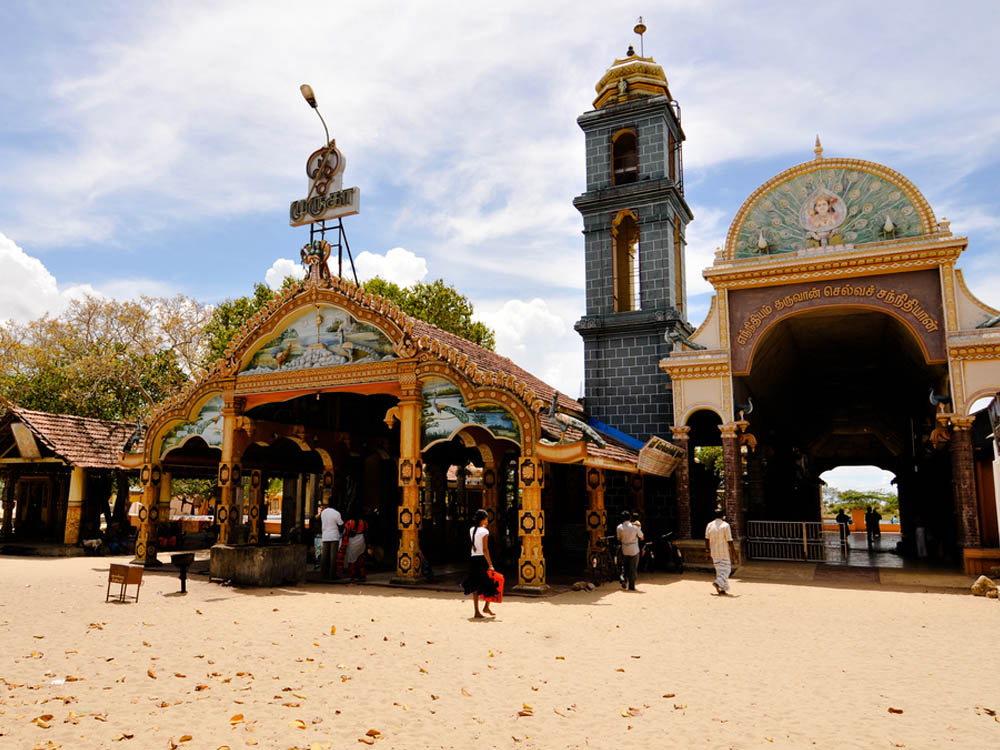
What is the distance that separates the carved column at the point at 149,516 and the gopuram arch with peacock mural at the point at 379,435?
0.04 metres

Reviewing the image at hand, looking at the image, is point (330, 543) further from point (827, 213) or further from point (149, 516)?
point (827, 213)

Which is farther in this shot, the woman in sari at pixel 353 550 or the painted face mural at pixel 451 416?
the woman in sari at pixel 353 550

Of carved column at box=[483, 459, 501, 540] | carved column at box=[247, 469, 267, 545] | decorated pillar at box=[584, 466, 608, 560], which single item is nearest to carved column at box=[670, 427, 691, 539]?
decorated pillar at box=[584, 466, 608, 560]

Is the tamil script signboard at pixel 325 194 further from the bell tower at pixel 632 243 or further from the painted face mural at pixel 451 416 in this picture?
the bell tower at pixel 632 243

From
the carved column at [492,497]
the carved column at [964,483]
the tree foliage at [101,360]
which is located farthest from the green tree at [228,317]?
the carved column at [964,483]

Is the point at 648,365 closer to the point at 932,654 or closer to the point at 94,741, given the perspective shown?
the point at 932,654

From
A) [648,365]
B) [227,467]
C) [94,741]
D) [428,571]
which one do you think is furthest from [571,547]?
[94,741]

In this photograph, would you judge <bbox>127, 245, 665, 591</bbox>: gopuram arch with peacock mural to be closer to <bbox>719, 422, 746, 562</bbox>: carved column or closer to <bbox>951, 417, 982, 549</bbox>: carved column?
<bbox>719, 422, 746, 562</bbox>: carved column

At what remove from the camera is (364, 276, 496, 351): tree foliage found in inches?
1256

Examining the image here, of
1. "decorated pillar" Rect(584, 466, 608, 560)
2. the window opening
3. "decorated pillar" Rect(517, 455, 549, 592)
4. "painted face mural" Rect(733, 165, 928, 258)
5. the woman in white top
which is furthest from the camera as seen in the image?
the window opening

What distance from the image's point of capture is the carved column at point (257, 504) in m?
20.5

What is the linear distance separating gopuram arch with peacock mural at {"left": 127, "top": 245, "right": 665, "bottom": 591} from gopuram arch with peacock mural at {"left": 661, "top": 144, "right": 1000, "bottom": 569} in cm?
268

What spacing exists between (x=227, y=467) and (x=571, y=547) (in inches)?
370

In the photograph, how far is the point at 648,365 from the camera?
794 inches
